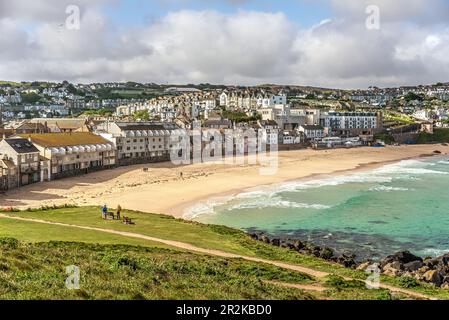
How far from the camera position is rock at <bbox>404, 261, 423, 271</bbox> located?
21.3 meters

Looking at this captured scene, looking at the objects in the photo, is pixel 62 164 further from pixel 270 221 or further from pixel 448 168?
pixel 448 168

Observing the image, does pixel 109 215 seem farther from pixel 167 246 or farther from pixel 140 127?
pixel 140 127

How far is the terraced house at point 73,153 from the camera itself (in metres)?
45.6

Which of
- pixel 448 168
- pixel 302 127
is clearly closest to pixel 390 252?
pixel 448 168

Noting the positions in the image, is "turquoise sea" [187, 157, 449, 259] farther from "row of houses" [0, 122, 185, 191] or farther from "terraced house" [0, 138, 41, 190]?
"row of houses" [0, 122, 185, 191]

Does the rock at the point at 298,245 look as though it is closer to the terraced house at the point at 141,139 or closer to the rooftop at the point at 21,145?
the rooftop at the point at 21,145

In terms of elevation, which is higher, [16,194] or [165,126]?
[165,126]

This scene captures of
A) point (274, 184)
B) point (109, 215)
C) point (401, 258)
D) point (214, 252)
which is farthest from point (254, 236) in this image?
point (274, 184)

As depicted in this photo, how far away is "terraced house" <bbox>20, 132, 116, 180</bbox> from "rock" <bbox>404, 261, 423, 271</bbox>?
3374cm

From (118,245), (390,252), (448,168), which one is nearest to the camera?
(118,245)

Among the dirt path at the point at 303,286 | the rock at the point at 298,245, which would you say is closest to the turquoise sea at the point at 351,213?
the rock at the point at 298,245

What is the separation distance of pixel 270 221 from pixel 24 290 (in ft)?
75.1

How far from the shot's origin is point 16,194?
124 ft

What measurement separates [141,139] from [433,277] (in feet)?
153
